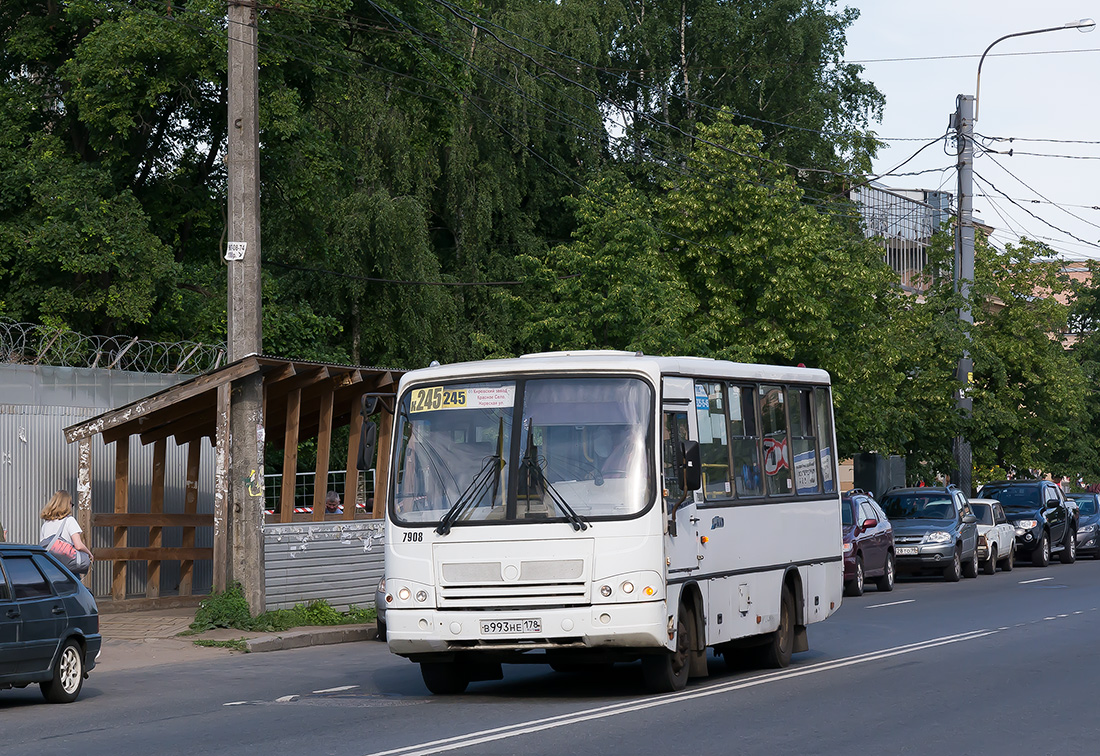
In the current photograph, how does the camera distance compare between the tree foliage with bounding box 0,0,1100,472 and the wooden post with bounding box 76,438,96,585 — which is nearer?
the wooden post with bounding box 76,438,96,585

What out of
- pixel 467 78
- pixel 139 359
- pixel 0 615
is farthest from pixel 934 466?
pixel 0 615

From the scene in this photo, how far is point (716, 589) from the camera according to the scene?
13.6 metres

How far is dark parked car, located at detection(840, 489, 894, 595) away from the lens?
90.2 feet

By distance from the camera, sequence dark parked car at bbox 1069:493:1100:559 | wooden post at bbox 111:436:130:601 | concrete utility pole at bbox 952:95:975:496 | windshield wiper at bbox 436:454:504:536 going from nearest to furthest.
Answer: windshield wiper at bbox 436:454:504:536
wooden post at bbox 111:436:130:601
concrete utility pole at bbox 952:95:975:496
dark parked car at bbox 1069:493:1100:559

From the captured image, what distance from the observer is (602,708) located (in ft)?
38.8

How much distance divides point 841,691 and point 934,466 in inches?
1269

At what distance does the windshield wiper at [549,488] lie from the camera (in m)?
12.1

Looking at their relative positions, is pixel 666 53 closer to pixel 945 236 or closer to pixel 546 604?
pixel 945 236

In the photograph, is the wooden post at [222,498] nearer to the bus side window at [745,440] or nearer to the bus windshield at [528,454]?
the bus windshield at [528,454]

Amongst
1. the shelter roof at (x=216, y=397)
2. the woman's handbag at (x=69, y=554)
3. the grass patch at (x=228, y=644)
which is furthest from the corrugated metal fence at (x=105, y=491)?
the woman's handbag at (x=69, y=554)

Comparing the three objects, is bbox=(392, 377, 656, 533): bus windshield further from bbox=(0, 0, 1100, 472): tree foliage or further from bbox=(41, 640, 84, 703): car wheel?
bbox=(0, 0, 1100, 472): tree foliage

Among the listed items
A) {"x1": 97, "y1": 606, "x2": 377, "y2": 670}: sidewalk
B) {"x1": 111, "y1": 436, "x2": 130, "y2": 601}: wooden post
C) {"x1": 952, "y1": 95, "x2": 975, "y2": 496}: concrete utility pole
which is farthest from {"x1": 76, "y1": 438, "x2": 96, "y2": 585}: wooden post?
{"x1": 952, "y1": 95, "x2": 975, "y2": 496}: concrete utility pole

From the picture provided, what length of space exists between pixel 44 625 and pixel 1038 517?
1204 inches

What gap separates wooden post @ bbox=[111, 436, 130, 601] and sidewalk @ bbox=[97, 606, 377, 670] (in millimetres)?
661
